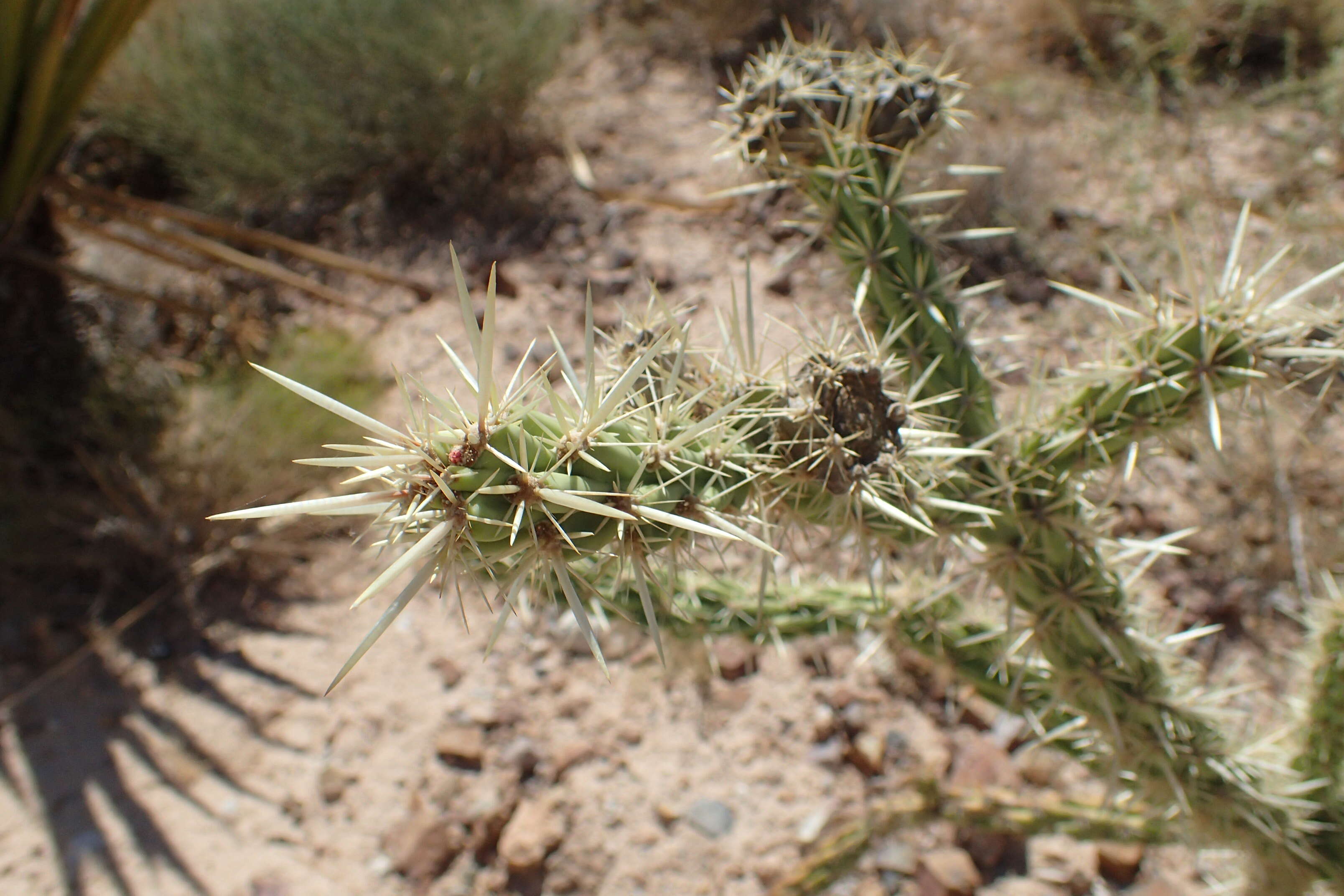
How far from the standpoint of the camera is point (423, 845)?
2.18 m

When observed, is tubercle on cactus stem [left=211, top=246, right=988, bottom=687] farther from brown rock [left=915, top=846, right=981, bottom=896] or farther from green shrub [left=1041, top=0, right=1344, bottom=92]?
green shrub [left=1041, top=0, right=1344, bottom=92]

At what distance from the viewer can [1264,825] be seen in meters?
1.60

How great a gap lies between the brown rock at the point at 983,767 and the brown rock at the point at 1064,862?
0.16 m

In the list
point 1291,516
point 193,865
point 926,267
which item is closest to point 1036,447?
point 926,267

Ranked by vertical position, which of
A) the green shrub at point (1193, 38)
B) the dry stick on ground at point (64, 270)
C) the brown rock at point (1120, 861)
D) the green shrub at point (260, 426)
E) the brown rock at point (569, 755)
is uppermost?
the green shrub at point (1193, 38)

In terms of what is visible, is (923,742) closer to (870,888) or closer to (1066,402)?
(870,888)

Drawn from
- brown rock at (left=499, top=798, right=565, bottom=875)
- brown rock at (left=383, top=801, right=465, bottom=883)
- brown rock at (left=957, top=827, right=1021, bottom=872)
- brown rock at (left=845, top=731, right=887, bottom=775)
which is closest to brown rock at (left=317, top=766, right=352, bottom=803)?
brown rock at (left=383, top=801, right=465, bottom=883)

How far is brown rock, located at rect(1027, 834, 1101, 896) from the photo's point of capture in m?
2.05

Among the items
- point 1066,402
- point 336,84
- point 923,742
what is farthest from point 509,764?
point 336,84

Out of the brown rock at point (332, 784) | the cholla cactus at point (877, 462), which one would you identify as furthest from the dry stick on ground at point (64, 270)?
the cholla cactus at point (877, 462)

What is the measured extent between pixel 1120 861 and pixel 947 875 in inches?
17.1

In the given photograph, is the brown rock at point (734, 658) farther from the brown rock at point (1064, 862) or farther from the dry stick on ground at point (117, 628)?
the dry stick on ground at point (117, 628)

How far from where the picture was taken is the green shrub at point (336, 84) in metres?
3.88

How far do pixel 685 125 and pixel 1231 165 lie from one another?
8.43 ft
